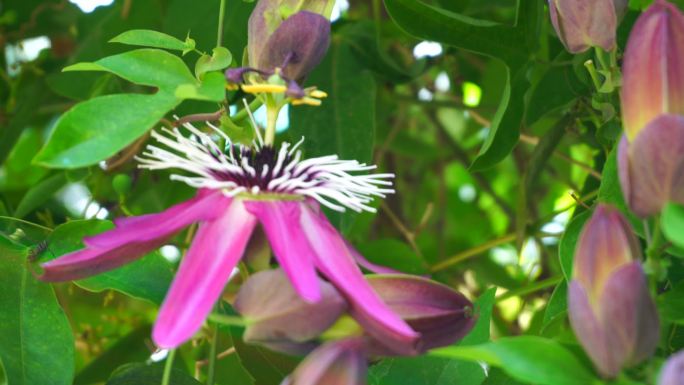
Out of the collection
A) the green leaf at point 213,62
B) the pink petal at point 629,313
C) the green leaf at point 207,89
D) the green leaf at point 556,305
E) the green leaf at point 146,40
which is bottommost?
the green leaf at point 556,305

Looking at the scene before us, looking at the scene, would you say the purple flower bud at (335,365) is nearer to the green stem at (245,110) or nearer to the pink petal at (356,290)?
the pink petal at (356,290)

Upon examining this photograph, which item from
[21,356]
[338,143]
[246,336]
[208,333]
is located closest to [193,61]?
[338,143]

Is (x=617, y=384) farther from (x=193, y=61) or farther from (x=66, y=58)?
(x=66, y=58)

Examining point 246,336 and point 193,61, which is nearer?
point 246,336

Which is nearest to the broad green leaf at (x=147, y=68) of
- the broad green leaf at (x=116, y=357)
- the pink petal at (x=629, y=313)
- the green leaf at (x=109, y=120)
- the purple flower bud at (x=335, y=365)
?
the green leaf at (x=109, y=120)

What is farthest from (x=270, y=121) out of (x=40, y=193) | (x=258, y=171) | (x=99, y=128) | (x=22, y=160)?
(x=22, y=160)

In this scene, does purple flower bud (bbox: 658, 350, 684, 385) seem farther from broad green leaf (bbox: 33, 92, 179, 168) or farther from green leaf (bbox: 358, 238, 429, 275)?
green leaf (bbox: 358, 238, 429, 275)
